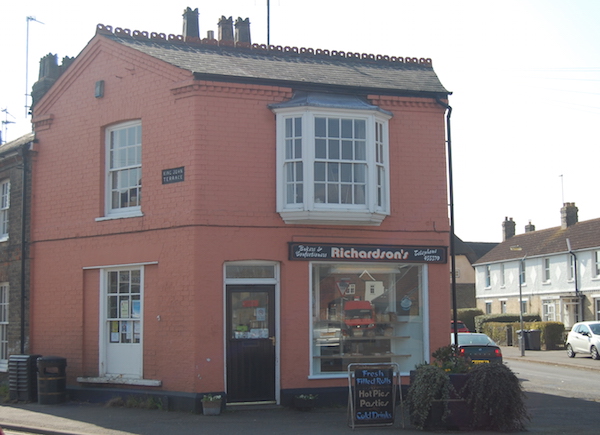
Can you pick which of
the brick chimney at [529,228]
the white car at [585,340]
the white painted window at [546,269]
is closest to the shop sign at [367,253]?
the white car at [585,340]

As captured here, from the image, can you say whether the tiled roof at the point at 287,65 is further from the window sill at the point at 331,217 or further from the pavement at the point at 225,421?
the pavement at the point at 225,421

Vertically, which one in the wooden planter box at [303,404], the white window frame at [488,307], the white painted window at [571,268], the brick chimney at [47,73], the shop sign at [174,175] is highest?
the brick chimney at [47,73]

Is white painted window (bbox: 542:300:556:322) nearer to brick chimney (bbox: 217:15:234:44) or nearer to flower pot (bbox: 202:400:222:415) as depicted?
brick chimney (bbox: 217:15:234:44)

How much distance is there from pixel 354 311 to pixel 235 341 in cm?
250

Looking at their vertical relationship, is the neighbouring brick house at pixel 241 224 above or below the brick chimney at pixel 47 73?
below

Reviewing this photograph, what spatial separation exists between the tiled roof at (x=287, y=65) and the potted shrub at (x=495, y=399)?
20.4 ft

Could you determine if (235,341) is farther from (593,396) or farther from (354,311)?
(593,396)

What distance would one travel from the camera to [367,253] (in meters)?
14.1

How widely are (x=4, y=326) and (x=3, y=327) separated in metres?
0.06

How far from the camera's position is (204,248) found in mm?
13211

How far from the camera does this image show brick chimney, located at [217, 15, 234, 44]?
17000 mm

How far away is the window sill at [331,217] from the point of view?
13414 millimetres

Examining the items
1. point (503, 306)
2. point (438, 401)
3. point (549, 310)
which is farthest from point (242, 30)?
point (503, 306)

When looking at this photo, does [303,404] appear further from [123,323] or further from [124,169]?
[124,169]
